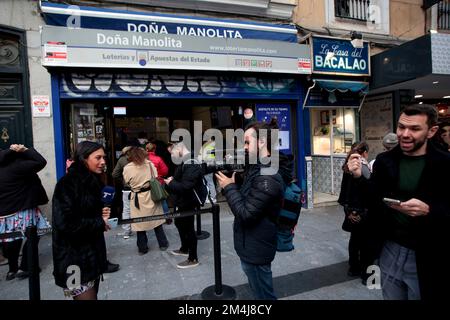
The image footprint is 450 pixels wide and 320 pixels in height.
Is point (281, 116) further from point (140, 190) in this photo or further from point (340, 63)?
point (140, 190)

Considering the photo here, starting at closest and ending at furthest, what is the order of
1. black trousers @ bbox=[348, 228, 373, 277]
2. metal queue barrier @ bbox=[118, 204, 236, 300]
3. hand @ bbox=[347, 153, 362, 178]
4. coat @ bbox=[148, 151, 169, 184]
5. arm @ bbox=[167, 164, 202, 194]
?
hand @ bbox=[347, 153, 362, 178], metal queue barrier @ bbox=[118, 204, 236, 300], black trousers @ bbox=[348, 228, 373, 277], arm @ bbox=[167, 164, 202, 194], coat @ bbox=[148, 151, 169, 184]

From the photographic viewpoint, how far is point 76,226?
2172 mm

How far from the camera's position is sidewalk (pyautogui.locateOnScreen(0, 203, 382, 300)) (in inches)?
132

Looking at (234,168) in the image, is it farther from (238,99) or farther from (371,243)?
(238,99)

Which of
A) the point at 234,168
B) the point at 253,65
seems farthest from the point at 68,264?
the point at 253,65

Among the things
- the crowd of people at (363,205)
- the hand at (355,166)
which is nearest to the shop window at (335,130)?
the crowd of people at (363,205)

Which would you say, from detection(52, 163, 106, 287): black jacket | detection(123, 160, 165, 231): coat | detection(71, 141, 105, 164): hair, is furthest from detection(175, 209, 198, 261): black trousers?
detection(71, 141, 105, 164): hair

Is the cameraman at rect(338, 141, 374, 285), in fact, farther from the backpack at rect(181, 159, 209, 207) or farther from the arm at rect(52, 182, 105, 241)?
the arm at rect(52, 182, 105, 241)

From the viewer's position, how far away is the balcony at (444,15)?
28.8 ft

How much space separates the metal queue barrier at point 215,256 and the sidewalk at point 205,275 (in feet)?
0.56

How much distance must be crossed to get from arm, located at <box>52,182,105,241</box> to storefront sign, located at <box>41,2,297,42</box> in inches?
178

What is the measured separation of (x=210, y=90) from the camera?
20.5 ft

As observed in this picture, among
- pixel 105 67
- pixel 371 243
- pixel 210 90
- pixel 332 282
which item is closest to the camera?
pixel 371 243

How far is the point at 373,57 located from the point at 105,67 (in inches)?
245
